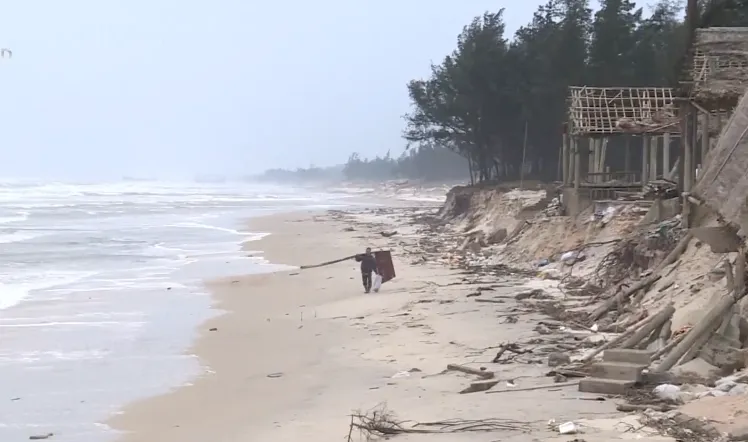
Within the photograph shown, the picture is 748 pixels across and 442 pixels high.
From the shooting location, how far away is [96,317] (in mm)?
17938

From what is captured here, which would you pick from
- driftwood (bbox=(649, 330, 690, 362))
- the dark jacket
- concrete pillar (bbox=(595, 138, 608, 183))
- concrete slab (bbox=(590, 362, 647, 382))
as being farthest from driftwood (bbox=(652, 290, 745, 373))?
concrete pillar (bbox=(595, 138, 608, 183))

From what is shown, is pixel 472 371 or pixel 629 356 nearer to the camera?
pixel 629 356

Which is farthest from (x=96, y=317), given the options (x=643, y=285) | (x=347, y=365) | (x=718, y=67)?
(x=718, y=67)

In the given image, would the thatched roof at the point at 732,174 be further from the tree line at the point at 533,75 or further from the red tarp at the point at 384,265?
the tree line at the point at 533,75

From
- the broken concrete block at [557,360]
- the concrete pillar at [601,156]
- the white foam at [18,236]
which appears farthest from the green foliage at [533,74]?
the broken concrete block at [557,360]

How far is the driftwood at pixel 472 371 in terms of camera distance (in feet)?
35.2

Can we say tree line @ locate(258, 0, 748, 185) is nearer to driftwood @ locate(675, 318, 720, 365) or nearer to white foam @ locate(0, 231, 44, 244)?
white foam @ locate(0, 231, 44, 244)

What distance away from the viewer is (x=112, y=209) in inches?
2493

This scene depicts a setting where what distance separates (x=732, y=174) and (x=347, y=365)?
6.55 meters

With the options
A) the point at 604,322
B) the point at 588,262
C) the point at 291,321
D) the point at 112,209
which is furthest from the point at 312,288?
the point at 112,209

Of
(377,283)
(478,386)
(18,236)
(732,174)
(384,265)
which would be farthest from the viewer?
(18,236)

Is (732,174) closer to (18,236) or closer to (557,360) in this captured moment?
(557,360)

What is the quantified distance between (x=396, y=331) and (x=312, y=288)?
7335mm

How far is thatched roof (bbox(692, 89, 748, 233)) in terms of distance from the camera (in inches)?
306
